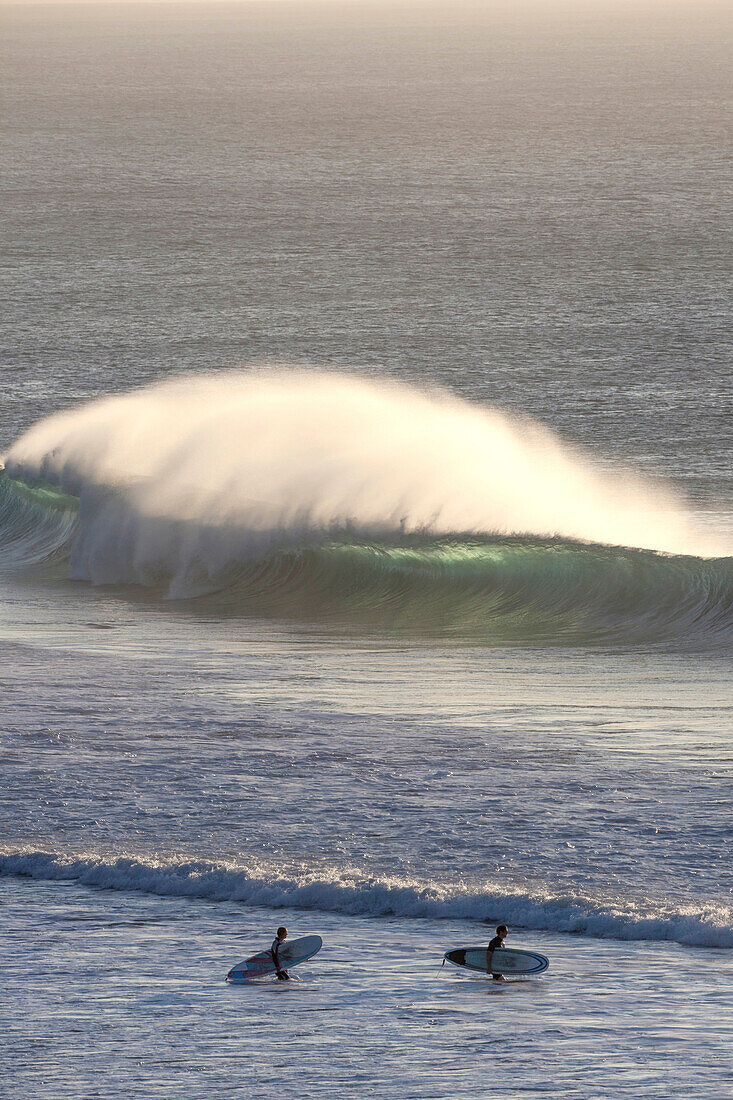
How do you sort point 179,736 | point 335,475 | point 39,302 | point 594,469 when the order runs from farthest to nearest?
point 39,302 < point 594,469 < point 335,475 < point 179,736

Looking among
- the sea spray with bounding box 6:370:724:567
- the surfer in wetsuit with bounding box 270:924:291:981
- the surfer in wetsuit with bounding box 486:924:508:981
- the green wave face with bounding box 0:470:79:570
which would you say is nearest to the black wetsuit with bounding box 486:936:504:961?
the surfer in wetsuit with bounding box 486:924:508:981

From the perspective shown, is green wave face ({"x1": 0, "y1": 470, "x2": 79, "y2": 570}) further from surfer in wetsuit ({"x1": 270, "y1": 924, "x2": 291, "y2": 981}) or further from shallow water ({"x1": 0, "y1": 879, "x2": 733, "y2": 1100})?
surfer in wetsuit ({"x1": 270, "y1": 924, "x2": 291, "y2": 981})

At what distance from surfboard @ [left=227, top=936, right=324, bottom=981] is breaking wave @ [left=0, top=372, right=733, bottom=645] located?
1134 cm

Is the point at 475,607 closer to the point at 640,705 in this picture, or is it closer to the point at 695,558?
the point at 695,558

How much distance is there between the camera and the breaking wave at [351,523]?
23438 millimetres

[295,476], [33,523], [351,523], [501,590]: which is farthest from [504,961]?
[33,523]

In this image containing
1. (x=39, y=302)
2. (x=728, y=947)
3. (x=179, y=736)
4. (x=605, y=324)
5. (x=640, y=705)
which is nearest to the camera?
(x=728, y=947)

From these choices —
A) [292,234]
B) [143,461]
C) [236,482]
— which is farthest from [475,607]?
[292,234]

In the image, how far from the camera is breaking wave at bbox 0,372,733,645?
923 inches

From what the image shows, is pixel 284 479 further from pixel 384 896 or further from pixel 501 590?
pixel 384 896

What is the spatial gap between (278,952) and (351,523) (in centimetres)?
1589

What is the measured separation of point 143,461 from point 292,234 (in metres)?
70.8

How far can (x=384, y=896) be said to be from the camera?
11875 mm

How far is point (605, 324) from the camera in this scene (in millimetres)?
66750
